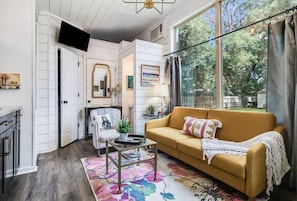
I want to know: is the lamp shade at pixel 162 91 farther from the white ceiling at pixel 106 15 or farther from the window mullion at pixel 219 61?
the white ceiling at pixel 106 15

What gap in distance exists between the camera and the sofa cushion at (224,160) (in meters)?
1.72

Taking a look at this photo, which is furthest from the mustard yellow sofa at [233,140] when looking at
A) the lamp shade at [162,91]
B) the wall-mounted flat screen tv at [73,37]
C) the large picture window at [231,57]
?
the wall-mounted flat screen tv at [73,37]

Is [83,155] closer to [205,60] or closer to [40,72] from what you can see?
[40,72]

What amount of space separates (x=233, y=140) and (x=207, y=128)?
0.38 m

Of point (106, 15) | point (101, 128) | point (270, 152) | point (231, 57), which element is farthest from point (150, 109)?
point (270, 152)

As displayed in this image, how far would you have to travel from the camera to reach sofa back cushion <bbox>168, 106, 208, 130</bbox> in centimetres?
306

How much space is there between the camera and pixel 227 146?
6.99ft

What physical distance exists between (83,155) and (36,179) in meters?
0.96

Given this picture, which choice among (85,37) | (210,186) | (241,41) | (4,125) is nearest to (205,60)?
(241,41)

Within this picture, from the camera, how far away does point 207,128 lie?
2631mm

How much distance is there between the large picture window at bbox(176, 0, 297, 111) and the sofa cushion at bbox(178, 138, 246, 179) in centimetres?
110

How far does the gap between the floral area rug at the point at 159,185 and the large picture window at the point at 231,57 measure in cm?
131

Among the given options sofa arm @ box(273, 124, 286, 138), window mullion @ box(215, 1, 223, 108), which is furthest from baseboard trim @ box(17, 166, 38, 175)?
sofa arm @ box(273, 124, 286, 138)

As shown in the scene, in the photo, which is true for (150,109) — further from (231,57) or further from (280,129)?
(280,129)
